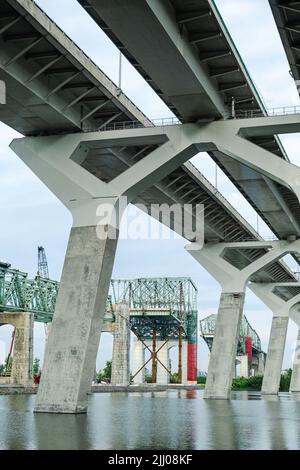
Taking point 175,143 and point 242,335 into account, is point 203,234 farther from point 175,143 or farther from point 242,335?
point 242,335

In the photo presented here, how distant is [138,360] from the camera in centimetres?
12606

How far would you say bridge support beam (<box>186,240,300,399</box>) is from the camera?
53.0 metres

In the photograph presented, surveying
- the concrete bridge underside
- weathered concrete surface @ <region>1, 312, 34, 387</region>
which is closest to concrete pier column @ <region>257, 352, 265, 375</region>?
weathered concrete surface @ <region>1, 312, 34, 387</region>

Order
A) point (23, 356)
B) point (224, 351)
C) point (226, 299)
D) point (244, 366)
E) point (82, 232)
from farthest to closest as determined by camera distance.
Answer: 1. point (244, 366)
2. point (23, 356)
3. point (226, 299)
4. point (224, 351)
5. point (82, 232)

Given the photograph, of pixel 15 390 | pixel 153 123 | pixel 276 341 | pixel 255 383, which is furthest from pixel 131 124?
pixel 255 383

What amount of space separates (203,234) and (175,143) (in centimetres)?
2306

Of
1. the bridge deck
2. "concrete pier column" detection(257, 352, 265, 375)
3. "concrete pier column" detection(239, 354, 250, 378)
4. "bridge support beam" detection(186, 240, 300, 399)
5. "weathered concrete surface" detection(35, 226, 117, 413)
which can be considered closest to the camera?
the bridge deck

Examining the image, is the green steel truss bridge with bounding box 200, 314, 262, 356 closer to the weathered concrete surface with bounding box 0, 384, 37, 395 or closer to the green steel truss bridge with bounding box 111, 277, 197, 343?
the green steel truss bridge with bounding box 111, 277, 197, 343

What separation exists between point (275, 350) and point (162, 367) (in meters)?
52.8

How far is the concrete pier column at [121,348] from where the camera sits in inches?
3211

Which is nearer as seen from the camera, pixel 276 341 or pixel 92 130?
pixel 92 130

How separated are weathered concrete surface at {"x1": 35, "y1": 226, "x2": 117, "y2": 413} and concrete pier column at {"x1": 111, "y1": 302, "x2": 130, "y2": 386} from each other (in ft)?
168

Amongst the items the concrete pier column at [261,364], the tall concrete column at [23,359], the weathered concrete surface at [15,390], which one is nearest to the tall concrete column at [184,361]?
the concrete pier column at [261,364]
